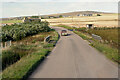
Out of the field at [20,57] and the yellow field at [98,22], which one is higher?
the yellow field at [98,22]

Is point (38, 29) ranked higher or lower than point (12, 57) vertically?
higher

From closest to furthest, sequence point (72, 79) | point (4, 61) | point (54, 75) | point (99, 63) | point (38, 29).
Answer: point (72, 79)
point (54, 75)
point (99, 63)
point (4, 61)
point (38, 29)

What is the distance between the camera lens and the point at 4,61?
1295 centimetres

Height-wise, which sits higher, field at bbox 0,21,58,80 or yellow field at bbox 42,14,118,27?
yellow field at bbox 42,14,118,27

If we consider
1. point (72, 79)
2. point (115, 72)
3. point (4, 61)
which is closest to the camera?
point (72, 79)

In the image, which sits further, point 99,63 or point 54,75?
point 99,63

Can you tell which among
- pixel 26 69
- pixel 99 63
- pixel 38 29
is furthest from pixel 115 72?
pixel 38 29

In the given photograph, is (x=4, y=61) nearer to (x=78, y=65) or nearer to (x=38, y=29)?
(x=78, y=65)

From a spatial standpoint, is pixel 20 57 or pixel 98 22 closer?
pixel 20 57

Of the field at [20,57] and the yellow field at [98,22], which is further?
the yellow field at [98,22]

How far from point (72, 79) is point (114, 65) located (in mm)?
4095

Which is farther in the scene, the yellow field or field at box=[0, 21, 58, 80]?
the yellow field

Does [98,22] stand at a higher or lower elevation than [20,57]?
higher

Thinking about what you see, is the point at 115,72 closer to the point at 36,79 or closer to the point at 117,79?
the point at 117,79
